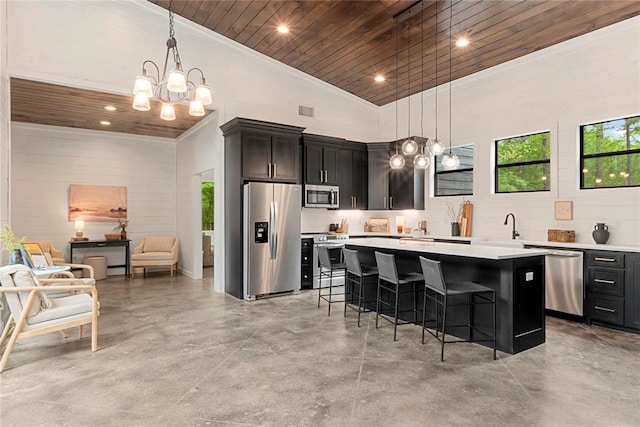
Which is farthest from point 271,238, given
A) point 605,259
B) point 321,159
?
point 605,259

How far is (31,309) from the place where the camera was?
3.26 meters

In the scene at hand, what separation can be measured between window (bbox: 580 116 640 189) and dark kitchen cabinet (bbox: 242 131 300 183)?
421 centimetres

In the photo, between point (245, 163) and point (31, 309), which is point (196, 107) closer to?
point (245, 163)

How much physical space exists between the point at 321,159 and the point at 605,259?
448 cm

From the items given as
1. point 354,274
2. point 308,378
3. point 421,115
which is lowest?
point 308,378

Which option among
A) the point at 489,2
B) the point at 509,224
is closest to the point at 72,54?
→ the point at 489,2

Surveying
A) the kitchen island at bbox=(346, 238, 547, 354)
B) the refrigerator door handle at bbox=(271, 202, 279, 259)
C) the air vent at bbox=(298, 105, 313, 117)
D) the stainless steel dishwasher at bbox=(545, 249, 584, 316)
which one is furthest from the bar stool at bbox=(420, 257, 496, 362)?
the air vent at bbox=(298, 105, 313, 117)

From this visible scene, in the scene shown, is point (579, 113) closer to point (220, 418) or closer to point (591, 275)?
point (591, 275)

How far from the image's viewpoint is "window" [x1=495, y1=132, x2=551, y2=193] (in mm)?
5312

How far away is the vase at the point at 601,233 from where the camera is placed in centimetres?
441

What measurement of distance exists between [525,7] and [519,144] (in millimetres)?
2104

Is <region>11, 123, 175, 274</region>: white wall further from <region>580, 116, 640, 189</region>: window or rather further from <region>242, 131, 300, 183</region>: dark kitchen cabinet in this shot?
<region>580, 116, 640, 189</region>: window

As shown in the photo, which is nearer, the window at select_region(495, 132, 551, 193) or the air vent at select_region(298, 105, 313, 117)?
the window at select_region(495, 132, 551, 193)

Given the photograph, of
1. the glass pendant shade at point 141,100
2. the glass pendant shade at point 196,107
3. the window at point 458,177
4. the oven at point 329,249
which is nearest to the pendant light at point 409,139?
the window at point 458,177
